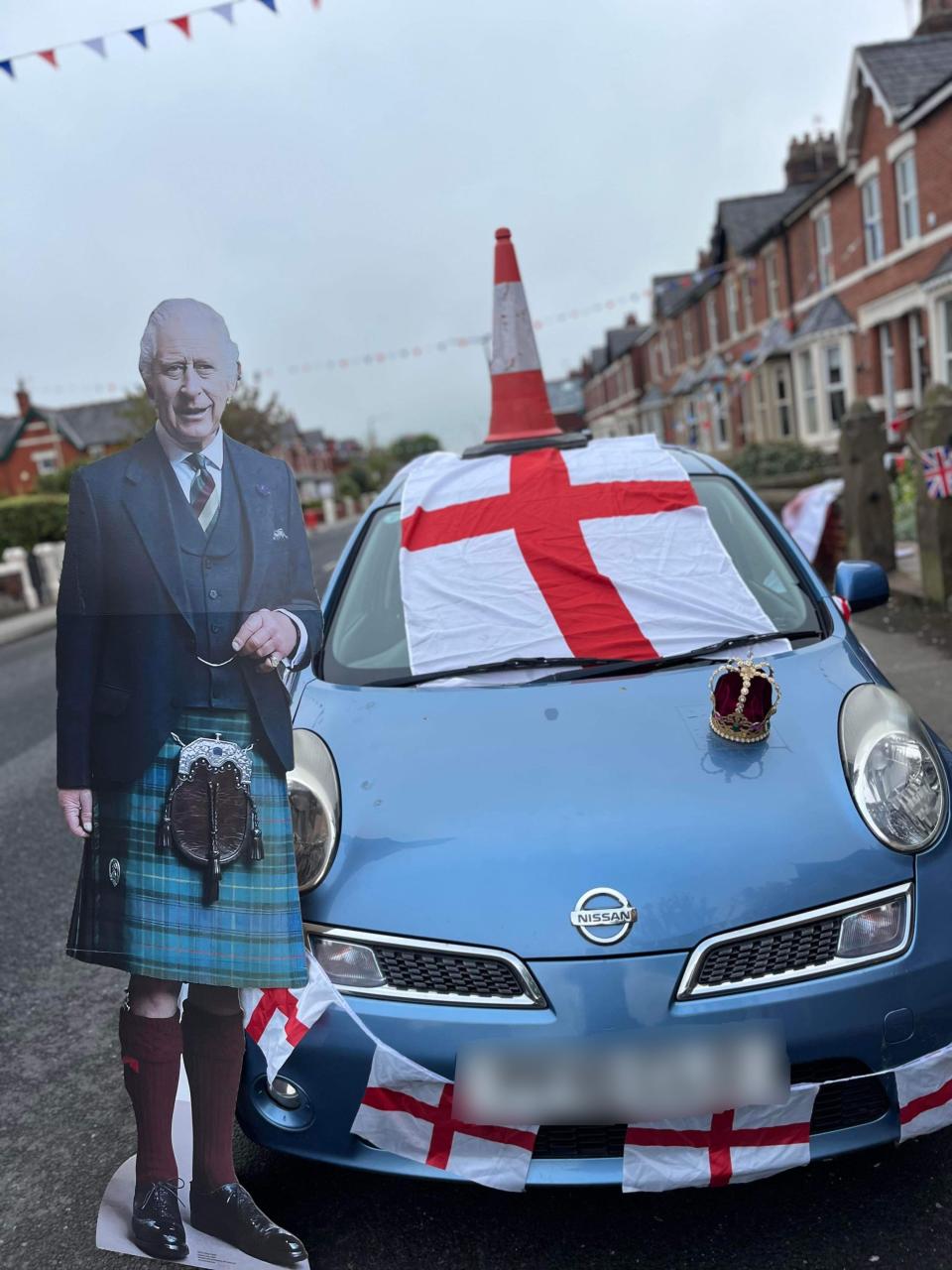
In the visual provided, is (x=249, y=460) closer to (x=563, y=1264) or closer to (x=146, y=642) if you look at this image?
(x=146, y=642)

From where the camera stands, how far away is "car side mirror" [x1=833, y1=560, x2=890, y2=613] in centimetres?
357

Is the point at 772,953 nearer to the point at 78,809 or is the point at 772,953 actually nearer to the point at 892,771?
the point at 892,771

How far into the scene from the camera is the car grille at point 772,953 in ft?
6.91

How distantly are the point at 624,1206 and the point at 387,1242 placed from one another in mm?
508

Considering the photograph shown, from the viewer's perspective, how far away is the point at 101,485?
6.68 feet

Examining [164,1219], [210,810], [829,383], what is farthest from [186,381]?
[829,383]

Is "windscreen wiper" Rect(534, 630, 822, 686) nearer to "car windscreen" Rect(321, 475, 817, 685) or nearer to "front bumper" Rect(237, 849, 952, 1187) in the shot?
"car windscreen" Rect(321, 475, 817, 685)

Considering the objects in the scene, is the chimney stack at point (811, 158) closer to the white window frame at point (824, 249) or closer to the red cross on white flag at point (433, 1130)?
the white window frame at point (824, 249)

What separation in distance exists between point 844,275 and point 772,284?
557 centimetres

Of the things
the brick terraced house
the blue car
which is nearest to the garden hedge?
the brick terraced house

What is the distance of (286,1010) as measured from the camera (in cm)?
217

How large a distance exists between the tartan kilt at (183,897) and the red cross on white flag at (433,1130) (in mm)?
260

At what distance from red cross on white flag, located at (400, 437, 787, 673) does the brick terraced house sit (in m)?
15.5

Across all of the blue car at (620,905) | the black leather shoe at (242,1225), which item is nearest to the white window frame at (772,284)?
the blue car at (620,905)
